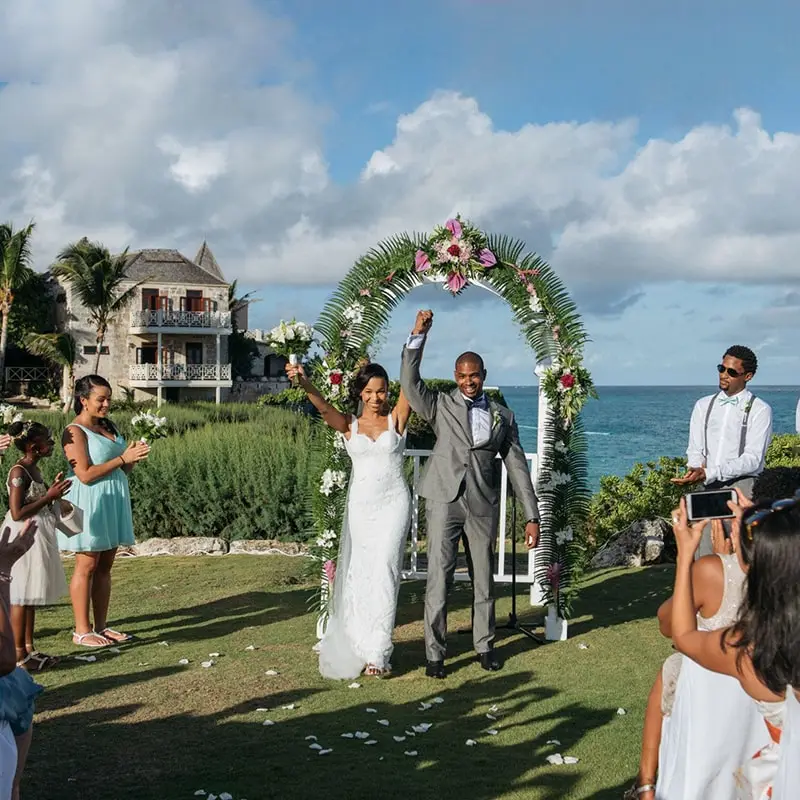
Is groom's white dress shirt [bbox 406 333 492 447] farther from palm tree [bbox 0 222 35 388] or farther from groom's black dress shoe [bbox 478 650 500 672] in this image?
palm tree [bbox 0 222 35 388]

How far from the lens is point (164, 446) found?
49.6ft

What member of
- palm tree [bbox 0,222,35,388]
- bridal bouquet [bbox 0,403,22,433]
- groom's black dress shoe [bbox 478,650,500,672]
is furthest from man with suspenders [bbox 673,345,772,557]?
palm tree [bbox 0,222,35,388]

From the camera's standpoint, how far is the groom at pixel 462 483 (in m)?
7.30

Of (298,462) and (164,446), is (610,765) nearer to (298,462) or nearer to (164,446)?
(298,462)

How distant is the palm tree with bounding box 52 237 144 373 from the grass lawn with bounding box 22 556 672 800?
42853 mm

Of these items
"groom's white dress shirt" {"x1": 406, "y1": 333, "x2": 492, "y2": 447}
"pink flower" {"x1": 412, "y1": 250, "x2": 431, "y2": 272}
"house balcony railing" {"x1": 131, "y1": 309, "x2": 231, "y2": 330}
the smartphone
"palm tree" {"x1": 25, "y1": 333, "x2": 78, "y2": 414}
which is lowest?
the smartphone

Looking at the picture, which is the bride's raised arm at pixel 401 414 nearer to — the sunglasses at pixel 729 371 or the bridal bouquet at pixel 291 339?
the bridal bouquet at pixel 291 339

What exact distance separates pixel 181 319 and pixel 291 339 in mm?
49643

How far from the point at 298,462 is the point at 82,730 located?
839cm

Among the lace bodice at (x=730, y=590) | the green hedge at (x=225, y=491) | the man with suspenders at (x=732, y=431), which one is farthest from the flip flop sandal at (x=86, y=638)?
the green hedge at (x=225, y=491)

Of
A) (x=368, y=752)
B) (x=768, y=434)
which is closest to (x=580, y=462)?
(x=768, y=434)

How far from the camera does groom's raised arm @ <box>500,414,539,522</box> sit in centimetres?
755

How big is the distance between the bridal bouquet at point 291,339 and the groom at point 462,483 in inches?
30.3

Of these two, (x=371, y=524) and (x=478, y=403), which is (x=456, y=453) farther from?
(x=371, y=524)
